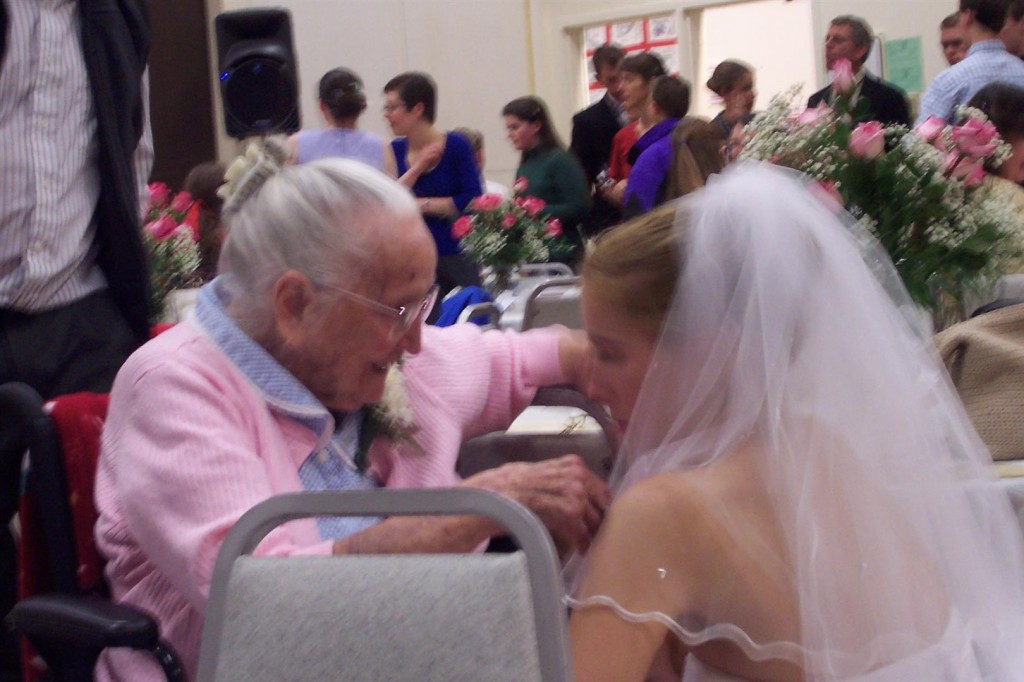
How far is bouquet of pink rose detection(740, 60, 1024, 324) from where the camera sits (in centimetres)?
241

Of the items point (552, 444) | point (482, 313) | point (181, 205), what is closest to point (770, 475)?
point (552, 444)

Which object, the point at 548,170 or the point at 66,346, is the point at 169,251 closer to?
the point at 66,346

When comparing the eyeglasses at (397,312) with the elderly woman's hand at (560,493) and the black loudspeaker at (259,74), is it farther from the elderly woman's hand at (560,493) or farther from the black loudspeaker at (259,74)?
the black loudspeaker at (259,74)

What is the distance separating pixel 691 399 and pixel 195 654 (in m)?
0.75

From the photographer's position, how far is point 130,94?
7.86 feet

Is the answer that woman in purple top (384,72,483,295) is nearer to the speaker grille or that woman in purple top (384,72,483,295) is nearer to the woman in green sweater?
the woman in green sweater

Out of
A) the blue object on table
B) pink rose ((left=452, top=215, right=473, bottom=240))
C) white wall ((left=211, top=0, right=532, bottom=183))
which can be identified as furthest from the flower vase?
white wall ((left=211, top=0, right=532, bottom=183))

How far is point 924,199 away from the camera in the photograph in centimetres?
243

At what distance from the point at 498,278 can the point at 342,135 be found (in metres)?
1.00

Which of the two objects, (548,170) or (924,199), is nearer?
(924,199)

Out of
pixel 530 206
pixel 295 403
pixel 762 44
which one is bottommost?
pixel 530 206

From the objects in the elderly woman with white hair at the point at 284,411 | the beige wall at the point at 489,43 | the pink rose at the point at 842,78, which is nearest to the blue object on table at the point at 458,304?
the pink rose at the point at 842,78

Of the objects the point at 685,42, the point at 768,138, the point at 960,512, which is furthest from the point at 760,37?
the point at 960,512

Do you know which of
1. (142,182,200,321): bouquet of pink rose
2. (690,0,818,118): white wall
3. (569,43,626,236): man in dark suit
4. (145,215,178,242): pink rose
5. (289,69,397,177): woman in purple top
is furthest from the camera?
(690,0,818,118): white wall
